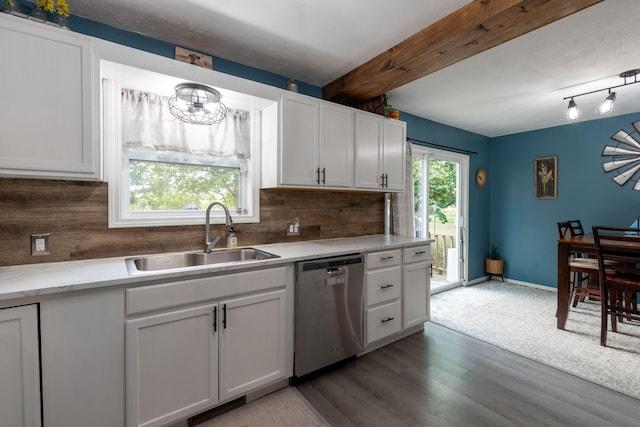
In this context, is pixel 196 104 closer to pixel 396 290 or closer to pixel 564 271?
pixel 396 290

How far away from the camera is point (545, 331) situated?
9.48ft

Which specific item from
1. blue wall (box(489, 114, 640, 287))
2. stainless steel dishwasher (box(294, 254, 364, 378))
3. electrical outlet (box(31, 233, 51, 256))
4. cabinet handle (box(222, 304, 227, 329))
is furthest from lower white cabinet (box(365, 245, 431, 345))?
blue wall (box(489, 114, 640, 287))

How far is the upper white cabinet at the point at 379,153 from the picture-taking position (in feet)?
9.13

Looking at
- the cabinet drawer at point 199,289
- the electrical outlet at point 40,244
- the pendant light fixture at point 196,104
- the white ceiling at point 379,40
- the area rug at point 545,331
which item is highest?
the white ceiling at point 379,40

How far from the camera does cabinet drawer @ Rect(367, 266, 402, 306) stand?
8.06 feet

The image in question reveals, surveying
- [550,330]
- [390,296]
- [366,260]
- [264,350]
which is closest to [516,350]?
[550,330]

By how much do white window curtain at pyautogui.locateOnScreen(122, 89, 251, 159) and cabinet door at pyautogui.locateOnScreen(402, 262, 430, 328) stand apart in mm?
1930

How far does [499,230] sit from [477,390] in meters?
3.69

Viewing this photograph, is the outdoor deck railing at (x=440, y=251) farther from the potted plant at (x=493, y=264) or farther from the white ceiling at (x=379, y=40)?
the white ceiling at (x=379, y=40)

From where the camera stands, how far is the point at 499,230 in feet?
16.1

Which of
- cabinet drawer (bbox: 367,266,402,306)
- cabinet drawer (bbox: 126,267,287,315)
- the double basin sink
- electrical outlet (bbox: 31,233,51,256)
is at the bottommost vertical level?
cabinet drawer (bbox: 367,266,402,306)

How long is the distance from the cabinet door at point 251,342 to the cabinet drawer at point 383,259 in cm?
87

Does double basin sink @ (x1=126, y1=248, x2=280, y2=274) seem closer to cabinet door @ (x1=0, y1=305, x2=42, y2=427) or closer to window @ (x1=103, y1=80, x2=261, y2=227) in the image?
window @ (x1=103, y1=80, x2=261, y2=227)

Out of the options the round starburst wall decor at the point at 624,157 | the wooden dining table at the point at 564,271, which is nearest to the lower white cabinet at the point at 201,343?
the wooden dining table at the point at 564,271
